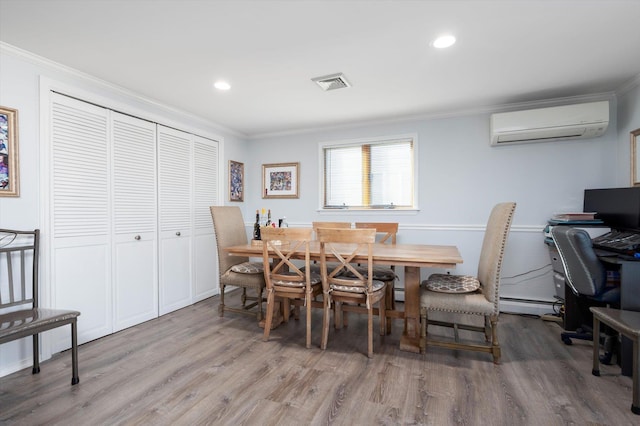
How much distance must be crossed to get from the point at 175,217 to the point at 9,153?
1.57 meters

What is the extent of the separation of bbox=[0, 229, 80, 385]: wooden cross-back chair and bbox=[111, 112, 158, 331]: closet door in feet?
2.21

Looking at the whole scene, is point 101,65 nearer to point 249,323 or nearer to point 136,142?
point 136,142

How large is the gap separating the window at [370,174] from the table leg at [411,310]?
1.59 meters

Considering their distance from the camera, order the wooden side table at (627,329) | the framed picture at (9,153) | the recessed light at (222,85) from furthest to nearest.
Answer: the recessed light at (222,85) < the framed picture at (9,153) < the wooden side table at (627,329)

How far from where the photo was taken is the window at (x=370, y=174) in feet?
13.1

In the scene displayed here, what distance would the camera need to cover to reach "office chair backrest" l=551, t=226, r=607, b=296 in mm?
2217

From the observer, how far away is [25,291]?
225cm

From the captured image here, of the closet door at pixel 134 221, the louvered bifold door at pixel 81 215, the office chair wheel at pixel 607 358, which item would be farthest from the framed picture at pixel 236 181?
the office chair wheel at pixel 607 358

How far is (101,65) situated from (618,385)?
4469 millimetres

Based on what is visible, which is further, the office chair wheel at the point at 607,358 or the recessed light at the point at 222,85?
the recessed light at the point at 222,85

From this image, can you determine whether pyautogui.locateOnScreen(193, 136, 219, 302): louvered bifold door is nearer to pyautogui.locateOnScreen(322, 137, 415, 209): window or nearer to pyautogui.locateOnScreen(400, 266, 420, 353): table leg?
pyautogui.locateOnScreen(322, 137, 415, 209): window

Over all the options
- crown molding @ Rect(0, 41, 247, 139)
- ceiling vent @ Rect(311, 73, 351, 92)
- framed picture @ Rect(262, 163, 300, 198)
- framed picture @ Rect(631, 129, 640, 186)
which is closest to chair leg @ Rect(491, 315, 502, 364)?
framed picture @ Rect(631, 129, 640, 186)

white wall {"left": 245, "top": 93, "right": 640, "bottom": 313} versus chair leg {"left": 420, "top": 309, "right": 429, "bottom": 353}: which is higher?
white wall {"left": 245, "top": 93, "right": 640, "bottom": 313}

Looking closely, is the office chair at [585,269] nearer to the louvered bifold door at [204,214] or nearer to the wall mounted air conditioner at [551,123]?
the wall mounted air conditioner at [551,123]
